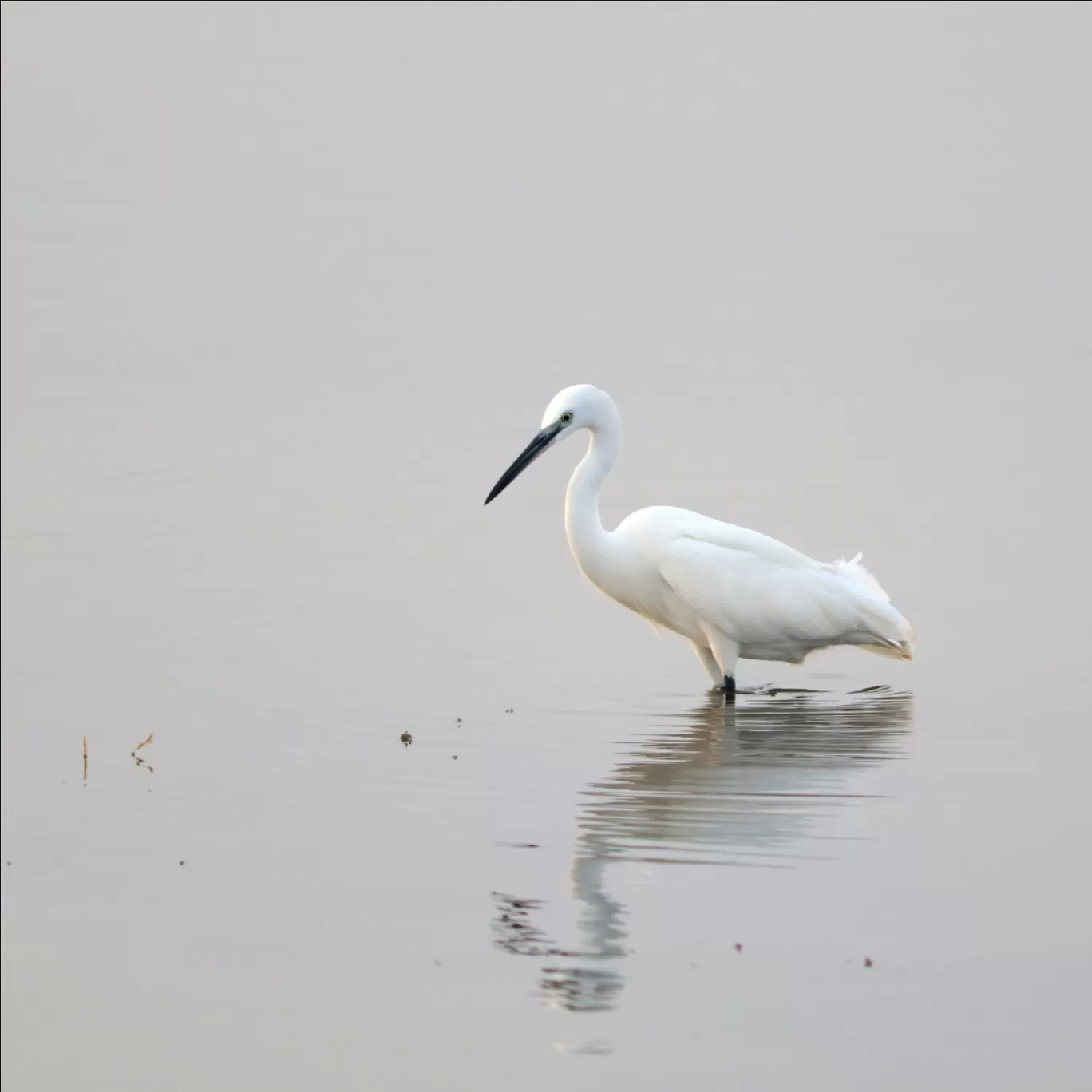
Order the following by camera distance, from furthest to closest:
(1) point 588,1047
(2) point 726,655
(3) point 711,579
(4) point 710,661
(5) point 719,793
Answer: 1. (4) point 710,661
2. (2) point 726,655
3. (3) point 711,579
4. (5) point 719,793
5. (1) point 588,1047

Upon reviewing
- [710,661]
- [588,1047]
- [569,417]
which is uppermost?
[569,417]

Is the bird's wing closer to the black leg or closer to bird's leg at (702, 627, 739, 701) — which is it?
bird's leg at (702, 627, 739, 701)

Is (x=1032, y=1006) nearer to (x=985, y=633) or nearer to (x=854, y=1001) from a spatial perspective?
(x=854, y=1001)

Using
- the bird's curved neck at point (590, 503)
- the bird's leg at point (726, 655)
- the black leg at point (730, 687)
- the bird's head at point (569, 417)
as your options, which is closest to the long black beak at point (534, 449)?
the bird's head at point (569, 417)

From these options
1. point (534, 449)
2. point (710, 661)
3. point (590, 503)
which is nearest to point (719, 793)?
point (710, 661)

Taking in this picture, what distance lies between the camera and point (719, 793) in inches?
320

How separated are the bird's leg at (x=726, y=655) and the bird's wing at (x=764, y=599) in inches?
1.4

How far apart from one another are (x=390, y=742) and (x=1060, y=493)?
595 cm

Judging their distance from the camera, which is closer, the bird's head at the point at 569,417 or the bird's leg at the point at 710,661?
the bird's head at the point at 569,417

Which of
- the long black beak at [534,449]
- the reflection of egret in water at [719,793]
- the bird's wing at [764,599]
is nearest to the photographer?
the reflection of egret in water at [719,793]

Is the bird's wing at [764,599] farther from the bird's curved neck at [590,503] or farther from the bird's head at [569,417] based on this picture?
the bird's head at [569,417]

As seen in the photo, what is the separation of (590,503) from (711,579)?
2.27 ft

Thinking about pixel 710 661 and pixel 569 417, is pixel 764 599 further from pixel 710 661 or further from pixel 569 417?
pixel 569 417

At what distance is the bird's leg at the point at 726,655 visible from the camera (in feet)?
32.1
